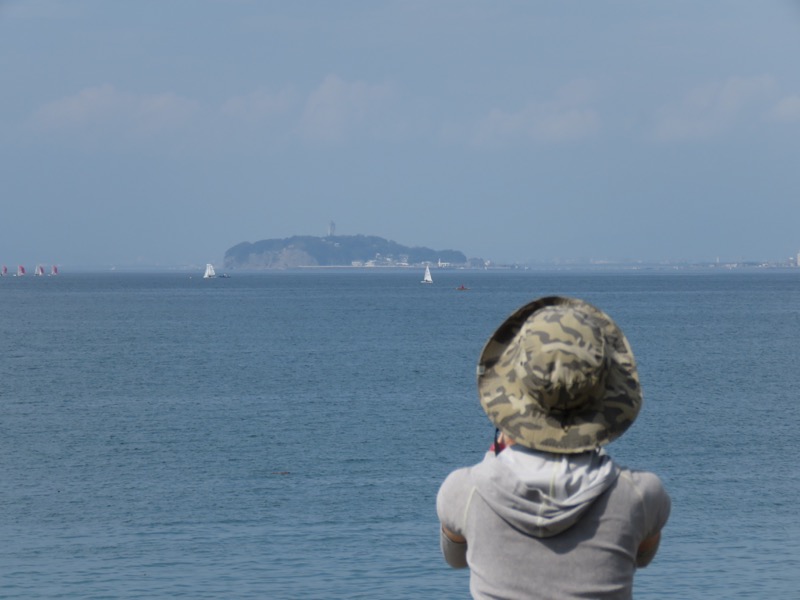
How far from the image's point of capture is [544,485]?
10.3 ft

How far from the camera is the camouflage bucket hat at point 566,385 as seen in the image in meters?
3.06

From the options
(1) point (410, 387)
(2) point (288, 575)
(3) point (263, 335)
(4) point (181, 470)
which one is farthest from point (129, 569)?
(3) point (263, 335)

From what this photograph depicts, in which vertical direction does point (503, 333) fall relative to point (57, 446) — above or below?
above

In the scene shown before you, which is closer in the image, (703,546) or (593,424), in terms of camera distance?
(593,424)

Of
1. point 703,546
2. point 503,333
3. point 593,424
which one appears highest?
point 503,333

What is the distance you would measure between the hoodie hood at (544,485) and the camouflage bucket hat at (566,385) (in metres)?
0.05

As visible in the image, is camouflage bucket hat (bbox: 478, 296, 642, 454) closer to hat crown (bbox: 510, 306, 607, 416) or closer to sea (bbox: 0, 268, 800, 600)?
hat crown (bbox: 510, 306, 607, 416)

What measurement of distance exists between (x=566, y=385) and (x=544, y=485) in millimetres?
284

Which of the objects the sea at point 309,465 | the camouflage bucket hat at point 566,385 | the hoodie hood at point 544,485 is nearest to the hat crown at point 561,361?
the camouflage bucket hat at point 566,385

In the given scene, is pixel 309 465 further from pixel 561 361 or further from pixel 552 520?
pixel 561 361

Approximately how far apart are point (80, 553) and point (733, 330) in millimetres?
73602

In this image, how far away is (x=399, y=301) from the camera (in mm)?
145750

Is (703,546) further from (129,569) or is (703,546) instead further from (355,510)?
(129,569)

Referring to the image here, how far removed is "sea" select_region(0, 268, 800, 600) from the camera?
70.1 feet
